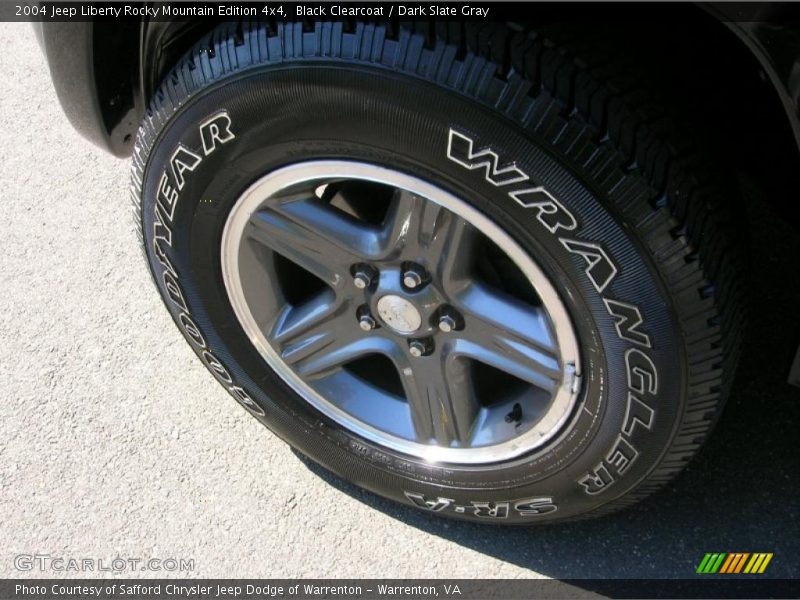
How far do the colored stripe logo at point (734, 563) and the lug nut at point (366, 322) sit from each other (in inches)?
35.9

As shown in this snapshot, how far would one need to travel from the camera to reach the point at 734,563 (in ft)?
6.35

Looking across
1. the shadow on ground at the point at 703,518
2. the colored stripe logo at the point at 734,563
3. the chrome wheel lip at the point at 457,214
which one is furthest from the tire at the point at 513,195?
the colored stripe logo at the point at 734,563

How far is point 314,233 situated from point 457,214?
1.11 ft

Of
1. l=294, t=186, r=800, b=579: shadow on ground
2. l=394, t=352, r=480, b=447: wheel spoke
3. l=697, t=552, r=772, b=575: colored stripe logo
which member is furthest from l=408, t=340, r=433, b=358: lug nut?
l=697, t=552, r=772, b=575: colored stripe logo

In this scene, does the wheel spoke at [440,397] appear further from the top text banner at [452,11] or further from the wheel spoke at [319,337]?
the top text banner at [452,11]

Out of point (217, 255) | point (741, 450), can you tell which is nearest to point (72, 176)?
Result: point (217, 255)

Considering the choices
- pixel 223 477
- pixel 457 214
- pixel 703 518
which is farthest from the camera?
pixel 223 477

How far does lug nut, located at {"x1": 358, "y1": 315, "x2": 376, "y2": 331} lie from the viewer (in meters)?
1.79

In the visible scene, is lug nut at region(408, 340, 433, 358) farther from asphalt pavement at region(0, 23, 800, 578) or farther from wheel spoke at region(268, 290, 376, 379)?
asphalt pavement at region(0, 23, 800, 578)

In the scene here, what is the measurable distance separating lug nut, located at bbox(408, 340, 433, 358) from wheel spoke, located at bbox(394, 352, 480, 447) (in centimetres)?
2

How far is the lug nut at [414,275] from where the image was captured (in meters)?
1.64

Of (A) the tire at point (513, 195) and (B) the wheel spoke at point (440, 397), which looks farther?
(B) the wheel spoke at point (440, 397)

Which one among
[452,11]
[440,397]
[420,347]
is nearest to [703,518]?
[440,397]

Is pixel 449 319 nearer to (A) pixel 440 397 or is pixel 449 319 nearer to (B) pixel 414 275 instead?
(B) pixel 414 275
